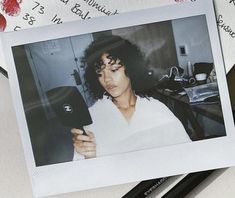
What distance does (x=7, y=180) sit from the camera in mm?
434

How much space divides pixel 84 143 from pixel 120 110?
0.17ft

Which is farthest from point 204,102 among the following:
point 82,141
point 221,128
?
point 82,141

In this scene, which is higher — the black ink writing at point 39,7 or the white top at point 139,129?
the black ink writing at point 39,7

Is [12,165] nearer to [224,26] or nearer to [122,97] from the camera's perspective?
[122,97]

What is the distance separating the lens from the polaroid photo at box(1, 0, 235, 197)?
1.42 feet

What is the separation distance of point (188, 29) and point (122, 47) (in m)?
0.07

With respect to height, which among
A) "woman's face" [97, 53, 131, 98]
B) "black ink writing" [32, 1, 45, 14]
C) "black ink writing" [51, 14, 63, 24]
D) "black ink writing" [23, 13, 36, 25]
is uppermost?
"black ink writing" [32, 1, 45, 14]

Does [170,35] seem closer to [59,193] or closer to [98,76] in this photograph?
[98,76]

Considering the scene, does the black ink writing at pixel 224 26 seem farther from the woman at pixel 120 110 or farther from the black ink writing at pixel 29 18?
the black ink writing at pixel 29 18

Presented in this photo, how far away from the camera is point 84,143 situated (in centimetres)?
44

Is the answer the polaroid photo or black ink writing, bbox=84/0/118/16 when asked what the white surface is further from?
black ink writing, bbox=84/0/118/16

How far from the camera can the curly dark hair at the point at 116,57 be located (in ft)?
1.42

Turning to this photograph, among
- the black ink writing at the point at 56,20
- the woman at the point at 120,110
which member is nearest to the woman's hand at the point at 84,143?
the woman at the point at 120,110

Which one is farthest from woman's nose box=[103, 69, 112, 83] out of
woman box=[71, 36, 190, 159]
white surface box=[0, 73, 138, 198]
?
white surface box=[0, 73, 138, 198]
